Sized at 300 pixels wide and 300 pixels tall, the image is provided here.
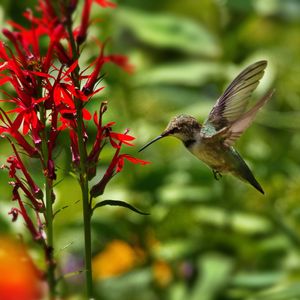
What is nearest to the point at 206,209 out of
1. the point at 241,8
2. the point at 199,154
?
the point at 241,8

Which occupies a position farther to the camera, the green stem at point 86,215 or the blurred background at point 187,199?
the blurred background at point 187,199

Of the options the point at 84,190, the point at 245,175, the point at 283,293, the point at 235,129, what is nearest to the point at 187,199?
the point at 283,293

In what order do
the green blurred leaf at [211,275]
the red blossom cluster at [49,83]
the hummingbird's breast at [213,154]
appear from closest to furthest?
the red blossom cluster at [49,83], the hummingbird's breast at [213,154], the green blurred leaf at [211,275]

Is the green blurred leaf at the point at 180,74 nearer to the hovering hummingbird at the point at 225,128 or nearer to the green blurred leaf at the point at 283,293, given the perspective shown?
the green blurred leaf at the point at 283,293

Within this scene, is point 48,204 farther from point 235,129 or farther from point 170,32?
point 170,32

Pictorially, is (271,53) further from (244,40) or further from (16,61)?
(16,61)

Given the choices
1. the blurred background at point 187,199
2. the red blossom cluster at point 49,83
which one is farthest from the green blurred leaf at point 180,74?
the red blossom cluster at point 49,83

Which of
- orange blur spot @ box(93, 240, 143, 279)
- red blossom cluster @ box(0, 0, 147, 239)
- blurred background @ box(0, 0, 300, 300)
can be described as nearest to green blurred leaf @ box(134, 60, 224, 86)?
blurred background @ box(0, 0, 300, 300)
